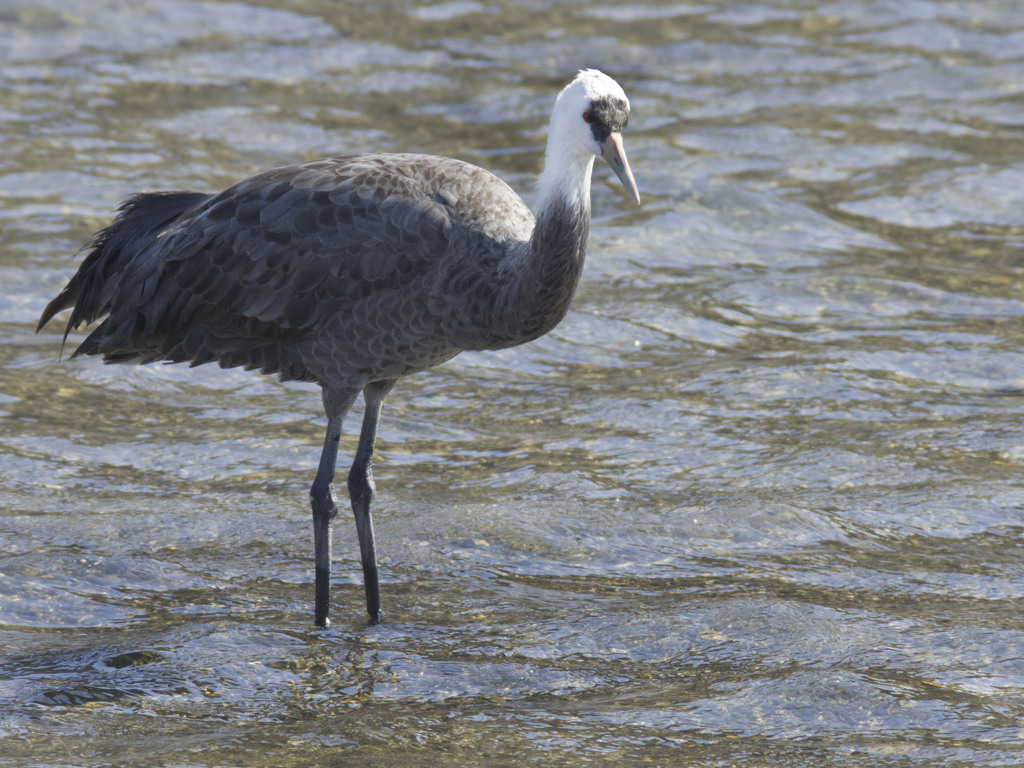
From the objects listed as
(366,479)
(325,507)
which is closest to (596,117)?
(366,479)

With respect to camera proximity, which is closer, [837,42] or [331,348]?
[331,348]

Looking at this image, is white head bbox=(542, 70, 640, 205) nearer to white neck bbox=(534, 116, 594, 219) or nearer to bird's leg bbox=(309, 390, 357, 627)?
white neck bbox=(534, 116, 594, 219)

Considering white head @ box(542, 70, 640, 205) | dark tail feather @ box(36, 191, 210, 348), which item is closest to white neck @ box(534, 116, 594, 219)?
white head @ box(542, 70, 640, 205)

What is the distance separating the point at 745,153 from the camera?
1321 cm

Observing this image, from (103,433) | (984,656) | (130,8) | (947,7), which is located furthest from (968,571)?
(130,8)

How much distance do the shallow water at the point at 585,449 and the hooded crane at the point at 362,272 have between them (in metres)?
0.82

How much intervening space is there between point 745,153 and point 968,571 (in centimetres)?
699

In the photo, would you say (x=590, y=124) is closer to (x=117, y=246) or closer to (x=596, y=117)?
(x=596, y=117)

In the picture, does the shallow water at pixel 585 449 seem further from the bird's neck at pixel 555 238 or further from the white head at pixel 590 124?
the white head at pixel 590 124

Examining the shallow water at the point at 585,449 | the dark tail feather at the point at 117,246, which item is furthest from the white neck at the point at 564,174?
the dark tail feather at the point at 117,246

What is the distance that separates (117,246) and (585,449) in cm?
311

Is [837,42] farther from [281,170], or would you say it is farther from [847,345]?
[281,170]

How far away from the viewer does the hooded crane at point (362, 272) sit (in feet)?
20.2

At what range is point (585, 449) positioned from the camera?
8.52 meters
